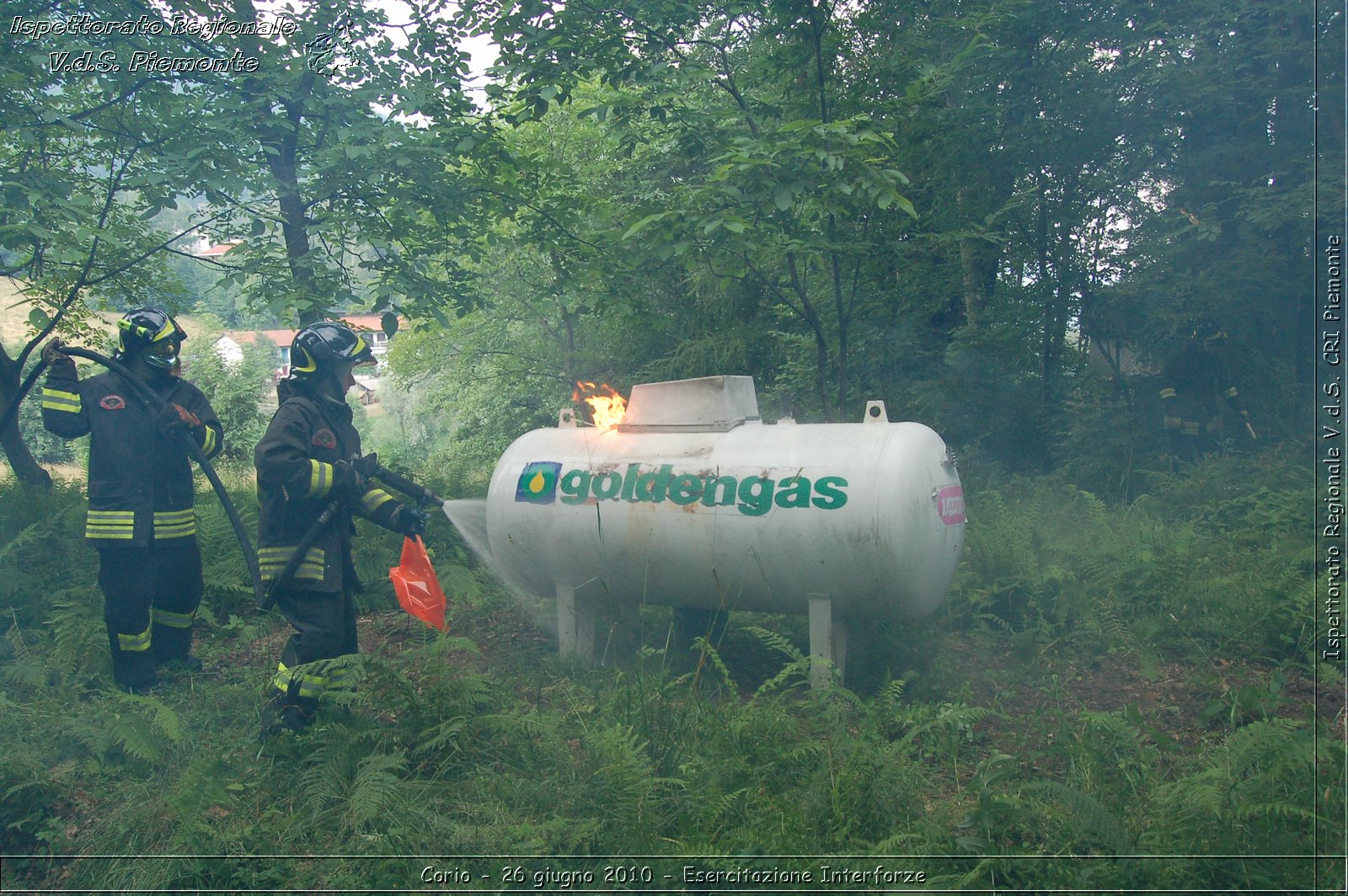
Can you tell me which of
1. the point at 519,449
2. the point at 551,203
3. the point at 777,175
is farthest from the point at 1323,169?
the point at 519,449

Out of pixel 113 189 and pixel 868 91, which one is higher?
pixel 868 91

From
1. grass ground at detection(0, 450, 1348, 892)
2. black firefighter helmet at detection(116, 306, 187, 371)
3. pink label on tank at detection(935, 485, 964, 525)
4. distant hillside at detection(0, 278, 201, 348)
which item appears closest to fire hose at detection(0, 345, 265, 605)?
black firefighter helmet at detection(116, 306, 187, 371)

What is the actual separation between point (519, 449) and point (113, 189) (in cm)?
518

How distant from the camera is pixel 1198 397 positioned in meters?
10.8

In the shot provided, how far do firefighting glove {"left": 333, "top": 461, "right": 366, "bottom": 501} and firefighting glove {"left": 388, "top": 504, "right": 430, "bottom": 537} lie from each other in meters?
0.26

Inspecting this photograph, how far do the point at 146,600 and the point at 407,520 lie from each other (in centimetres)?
228

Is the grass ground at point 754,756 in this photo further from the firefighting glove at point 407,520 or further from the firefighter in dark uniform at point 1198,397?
the firefighter in dark uniform at point 1198,397

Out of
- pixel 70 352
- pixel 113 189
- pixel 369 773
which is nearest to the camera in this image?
pixel 369 773

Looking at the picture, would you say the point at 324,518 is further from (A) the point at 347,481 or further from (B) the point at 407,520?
(B) the point at 407,520

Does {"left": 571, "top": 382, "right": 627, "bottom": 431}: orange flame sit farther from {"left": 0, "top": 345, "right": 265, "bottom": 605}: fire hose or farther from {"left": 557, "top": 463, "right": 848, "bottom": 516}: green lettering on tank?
{"left": 0, "top": 345, "right": 265, "bottom": 605}: fire hose

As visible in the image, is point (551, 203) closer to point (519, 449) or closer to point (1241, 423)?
point (519, 449)

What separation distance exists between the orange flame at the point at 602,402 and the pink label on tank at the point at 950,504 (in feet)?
8.27

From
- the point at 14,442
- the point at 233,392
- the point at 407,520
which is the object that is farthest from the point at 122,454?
the point at 233,392

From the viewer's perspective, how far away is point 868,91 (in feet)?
26.7
